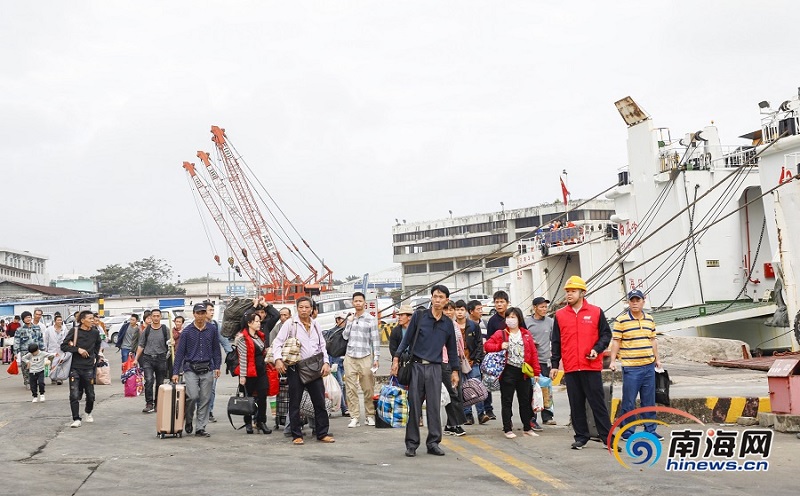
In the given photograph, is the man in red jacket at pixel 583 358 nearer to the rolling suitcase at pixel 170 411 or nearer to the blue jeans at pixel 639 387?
the blue jeans at pixel 639 387

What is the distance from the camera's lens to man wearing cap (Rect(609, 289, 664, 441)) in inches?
360

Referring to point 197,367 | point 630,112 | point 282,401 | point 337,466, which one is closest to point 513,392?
point 337,466

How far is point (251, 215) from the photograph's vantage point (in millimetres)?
71625

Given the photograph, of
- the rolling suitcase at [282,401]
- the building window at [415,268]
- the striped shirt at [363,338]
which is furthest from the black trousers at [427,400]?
the building window at [415,268]

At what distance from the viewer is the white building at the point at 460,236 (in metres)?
93.4

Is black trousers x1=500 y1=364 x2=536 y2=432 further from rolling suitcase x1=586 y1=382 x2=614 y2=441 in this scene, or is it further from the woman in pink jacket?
rolling suitcase x1=586 y1=382 x2=614 y2=441

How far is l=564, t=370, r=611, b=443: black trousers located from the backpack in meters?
4.36

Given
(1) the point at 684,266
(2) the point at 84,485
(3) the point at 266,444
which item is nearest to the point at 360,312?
(3) the point at 266,444

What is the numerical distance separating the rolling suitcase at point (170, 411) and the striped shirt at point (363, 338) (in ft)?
7.05

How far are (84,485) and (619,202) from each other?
84.5 feet

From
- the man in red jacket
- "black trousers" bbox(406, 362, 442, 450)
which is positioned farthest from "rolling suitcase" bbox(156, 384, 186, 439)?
the man in red jacket

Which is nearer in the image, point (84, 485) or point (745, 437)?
point (84, 485)

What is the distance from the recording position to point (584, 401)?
8.88 meters

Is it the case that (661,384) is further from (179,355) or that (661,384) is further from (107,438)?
(107,438)
